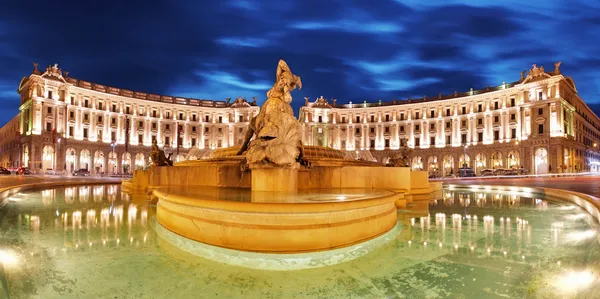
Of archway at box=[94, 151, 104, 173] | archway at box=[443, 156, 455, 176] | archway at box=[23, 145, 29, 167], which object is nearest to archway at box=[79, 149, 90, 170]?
archway at box=[94, 151, 104, 173]

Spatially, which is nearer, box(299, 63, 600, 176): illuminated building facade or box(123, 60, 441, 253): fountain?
box(123, 60, 441, 253): fountain

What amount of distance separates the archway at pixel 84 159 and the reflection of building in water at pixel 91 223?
59.5 metres

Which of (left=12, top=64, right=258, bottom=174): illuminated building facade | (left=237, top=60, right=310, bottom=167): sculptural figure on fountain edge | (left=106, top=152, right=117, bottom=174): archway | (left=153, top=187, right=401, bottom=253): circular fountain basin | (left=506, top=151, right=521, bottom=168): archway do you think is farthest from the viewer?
(left=106, top=152, right=117, bottom=174): archway

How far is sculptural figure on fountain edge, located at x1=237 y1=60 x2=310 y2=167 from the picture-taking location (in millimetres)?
7309

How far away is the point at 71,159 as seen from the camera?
58.5 meters

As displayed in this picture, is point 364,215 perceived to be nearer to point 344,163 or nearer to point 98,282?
point 98,282

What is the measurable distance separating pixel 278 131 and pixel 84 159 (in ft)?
213

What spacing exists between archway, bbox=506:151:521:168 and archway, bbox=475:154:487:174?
A: 163 inches

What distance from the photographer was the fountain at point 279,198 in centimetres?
449

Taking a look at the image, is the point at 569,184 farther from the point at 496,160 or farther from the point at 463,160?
the point at 463,160

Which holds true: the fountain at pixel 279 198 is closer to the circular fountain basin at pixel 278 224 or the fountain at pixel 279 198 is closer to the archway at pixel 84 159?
the circular fountain basin at pixel 278 224

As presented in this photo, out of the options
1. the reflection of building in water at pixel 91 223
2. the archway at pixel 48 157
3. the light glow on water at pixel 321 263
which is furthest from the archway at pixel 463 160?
the archway at pixel 48 157

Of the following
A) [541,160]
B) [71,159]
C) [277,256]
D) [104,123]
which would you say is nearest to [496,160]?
[541,160]

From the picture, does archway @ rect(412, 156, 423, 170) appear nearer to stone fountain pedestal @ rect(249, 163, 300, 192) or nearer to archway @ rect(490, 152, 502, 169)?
archway @ rect(490, 152, 502, 169)
